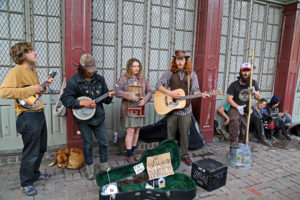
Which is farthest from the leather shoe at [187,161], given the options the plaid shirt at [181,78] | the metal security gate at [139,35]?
the metal security gate at [139,35]

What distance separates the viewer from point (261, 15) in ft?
19.0

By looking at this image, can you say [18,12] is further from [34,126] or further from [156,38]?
[156,38]

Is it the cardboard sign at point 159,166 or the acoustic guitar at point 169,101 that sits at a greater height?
the acoustic guitar at point 169,101

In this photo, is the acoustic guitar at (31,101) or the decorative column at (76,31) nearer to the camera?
the acoustic guitar at (31,101)

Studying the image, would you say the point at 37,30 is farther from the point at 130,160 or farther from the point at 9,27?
the point at 130,160

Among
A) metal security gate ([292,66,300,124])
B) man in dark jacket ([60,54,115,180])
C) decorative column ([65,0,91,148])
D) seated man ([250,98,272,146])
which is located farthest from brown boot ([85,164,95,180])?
metal security gate ([292,66,300,124])

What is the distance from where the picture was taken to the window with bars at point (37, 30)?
3799 mm

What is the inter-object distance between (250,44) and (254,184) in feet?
13.0

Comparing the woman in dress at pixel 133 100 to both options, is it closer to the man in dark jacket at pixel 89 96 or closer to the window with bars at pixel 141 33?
the man in dark jacket at pixel 89 96

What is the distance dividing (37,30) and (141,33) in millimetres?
2061

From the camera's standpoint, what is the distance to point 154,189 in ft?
9.29

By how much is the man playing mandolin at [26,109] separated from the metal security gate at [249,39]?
4335mm

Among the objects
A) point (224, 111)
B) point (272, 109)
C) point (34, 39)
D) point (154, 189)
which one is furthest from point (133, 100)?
point (272, 109)

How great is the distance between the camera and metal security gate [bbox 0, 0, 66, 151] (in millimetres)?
3811
